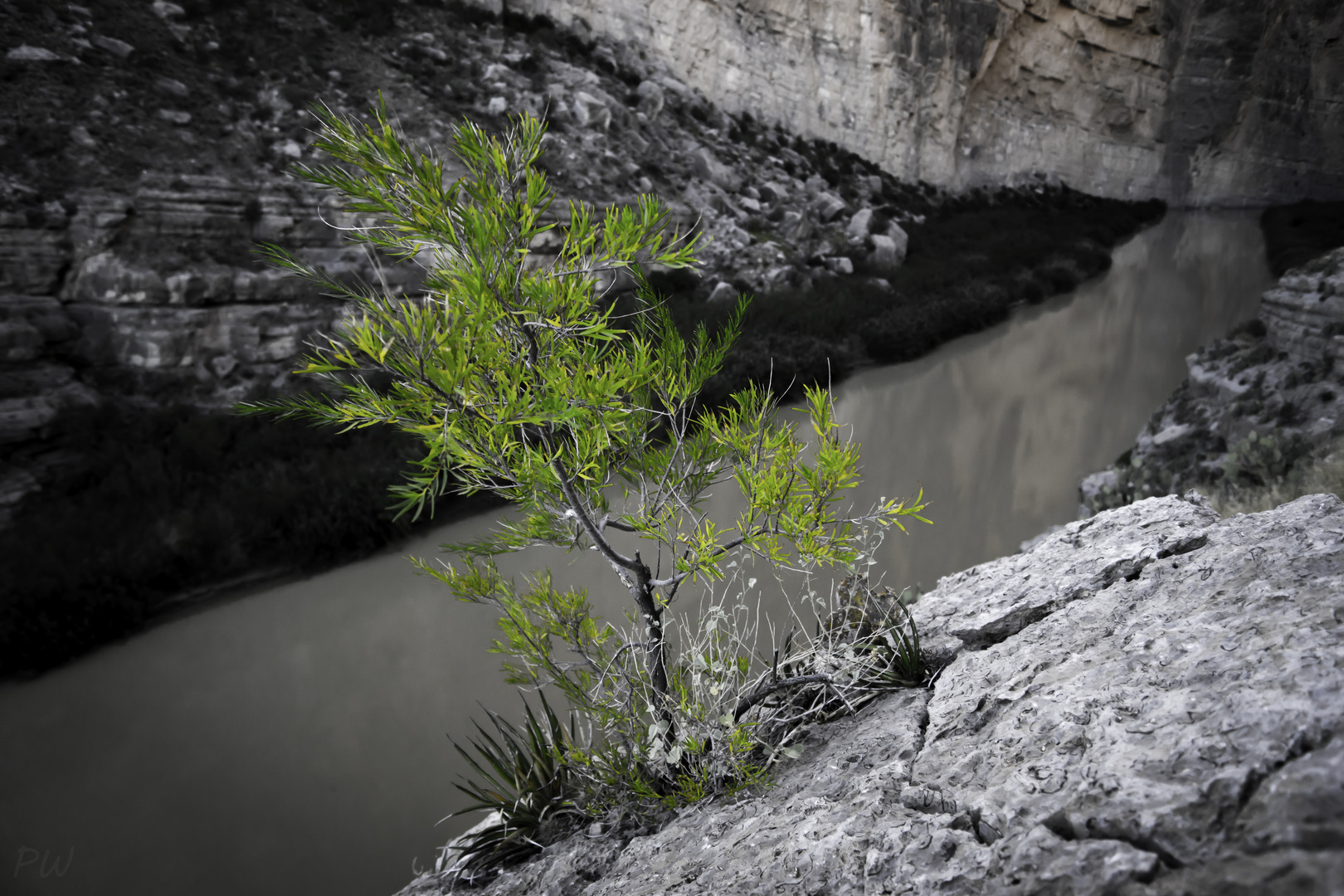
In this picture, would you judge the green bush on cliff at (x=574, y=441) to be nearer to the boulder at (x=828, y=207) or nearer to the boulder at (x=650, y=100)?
the boulder at (x=828, y=207)

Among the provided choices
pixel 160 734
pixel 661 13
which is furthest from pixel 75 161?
pixel 661 13

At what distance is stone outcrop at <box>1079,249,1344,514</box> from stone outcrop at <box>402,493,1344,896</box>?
262 centimetres

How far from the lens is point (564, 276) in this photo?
174cm

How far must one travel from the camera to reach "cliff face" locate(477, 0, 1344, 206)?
1698 cm

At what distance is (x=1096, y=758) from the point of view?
1150 millimetres

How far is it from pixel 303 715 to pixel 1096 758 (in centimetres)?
376

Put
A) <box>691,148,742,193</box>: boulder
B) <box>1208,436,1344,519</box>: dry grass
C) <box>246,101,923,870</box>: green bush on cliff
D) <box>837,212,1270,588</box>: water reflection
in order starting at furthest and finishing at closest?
<box>691,148,742,193</box>: boulder
<box>837,212,1270,588</box>: water reflection
<box>1208,436,1344,519</box>: dry grass
<box>246,101,923,870</box>: green bush on cliff

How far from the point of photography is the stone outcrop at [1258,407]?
13.4 feet

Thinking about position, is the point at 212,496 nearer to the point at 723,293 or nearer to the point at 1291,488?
the point at 723,293

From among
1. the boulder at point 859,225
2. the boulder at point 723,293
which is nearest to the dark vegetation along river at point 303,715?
the boulder at point 723,293
